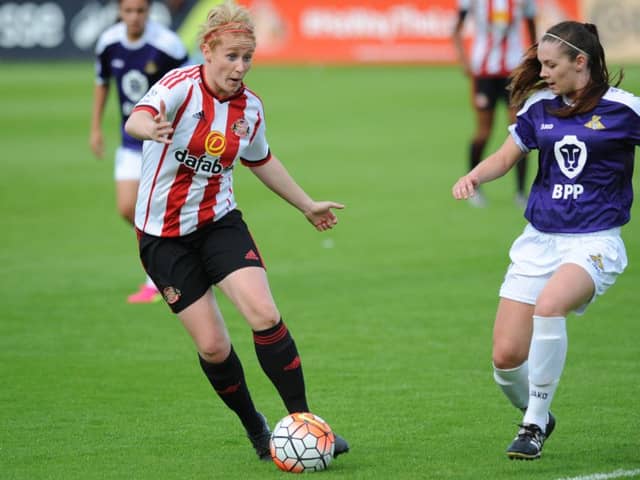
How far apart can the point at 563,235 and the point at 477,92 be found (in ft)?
30.2

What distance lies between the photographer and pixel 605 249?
18.7 ft

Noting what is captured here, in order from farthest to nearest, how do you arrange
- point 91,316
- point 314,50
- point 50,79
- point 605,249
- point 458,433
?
point 314,50
point 50,79
point 91,316
point 458,433
point 605,249

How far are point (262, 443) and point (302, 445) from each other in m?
0.44

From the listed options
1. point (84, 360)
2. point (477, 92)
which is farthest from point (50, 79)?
point (84, 360)

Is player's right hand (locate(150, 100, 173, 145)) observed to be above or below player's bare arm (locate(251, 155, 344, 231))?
above

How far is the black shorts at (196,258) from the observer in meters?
5.86

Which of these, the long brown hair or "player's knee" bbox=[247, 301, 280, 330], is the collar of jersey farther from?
the long brown hair

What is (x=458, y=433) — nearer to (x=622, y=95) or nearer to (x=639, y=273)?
(x=622, y=95)

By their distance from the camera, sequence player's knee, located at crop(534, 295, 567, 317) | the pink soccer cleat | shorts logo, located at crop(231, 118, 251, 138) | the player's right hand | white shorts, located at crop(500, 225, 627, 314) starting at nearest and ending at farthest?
the player's right hand → player's knee, located at crop(534, 295, 567, 317) → white shorts, located at crop(500, 225, 627, 314) → shorts logo, located at crop(231, 118, 251, 138) → the pink soccer cleat

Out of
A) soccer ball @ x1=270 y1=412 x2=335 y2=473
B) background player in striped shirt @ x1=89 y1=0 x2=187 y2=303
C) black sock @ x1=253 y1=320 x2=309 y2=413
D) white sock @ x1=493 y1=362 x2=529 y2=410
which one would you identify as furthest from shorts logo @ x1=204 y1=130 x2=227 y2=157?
background player in striped shirt @ x1=89 y1=0 x2=187 y2=303

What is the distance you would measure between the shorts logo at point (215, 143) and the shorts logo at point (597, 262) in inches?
71.5

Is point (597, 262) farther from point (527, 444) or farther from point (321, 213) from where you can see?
point (321, 213)

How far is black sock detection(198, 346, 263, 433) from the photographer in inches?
234

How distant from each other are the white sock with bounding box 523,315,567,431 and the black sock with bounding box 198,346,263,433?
1.34m
